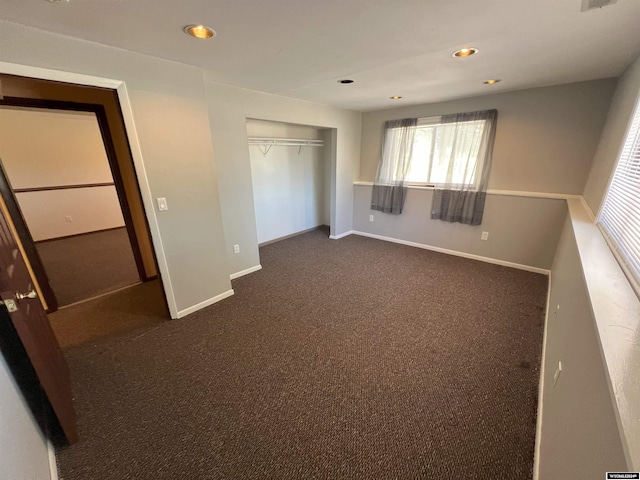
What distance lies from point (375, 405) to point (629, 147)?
248cm

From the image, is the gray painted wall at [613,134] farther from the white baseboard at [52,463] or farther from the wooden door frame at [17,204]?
the wooden door frame at [17,204]

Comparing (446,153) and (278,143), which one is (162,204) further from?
(446,153)

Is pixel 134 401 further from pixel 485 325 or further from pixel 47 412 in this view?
pixel 485 325

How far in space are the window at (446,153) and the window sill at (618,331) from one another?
2319 millimetres

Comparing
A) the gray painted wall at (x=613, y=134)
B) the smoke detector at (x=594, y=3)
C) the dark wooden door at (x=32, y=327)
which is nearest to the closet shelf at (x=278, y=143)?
the dark wooden door at (x=32, y=327)

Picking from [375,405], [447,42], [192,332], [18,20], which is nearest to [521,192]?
[447,42]

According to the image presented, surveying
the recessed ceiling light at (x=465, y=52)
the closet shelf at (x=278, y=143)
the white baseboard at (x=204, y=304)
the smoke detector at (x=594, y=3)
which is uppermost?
the recessed ceiling light at (x=465, y=52)

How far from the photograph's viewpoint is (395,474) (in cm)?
120

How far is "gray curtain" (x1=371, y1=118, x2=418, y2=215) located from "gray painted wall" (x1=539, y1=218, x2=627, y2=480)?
3102 millimetres

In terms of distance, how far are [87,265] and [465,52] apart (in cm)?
515

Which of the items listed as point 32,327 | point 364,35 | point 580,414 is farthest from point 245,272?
point 580,414

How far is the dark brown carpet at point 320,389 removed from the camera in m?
1.27

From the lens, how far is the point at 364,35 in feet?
5.12

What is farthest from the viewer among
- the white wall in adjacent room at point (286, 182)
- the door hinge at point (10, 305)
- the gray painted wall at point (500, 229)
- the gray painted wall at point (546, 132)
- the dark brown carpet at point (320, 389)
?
the white wall in adjacent room at point (286, 182)
